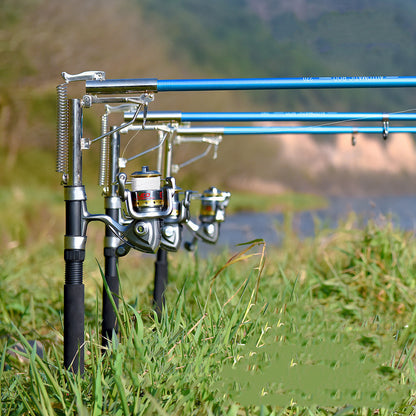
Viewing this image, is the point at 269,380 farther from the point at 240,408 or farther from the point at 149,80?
the point at 149,80

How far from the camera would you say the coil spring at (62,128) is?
188 centimetres

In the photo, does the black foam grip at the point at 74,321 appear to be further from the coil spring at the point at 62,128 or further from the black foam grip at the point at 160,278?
the black foam grip at the point at 160,278

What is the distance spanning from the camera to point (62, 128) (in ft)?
6.16

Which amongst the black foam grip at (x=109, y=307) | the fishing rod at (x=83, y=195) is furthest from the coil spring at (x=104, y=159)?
the fishing rod at (x=83, y=195)

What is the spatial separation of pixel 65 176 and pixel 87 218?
16 centimetres

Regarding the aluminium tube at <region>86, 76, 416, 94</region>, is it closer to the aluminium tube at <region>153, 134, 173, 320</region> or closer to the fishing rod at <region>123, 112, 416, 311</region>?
the fishing rod at <region>123, 112, 416, 311</region>

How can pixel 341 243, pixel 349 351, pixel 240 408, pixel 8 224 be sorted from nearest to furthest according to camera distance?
pixel 240 408
pixel 349 351
pixel 341 243
pixel 8 224

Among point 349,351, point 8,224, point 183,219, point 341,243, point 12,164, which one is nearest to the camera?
point 349,351

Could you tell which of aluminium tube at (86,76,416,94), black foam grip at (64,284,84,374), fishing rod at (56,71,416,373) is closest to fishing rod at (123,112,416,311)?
aluminium tube at (86,76,416,94)

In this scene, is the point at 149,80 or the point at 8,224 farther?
the point at 8,224

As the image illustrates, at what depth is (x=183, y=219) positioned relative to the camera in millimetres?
2387

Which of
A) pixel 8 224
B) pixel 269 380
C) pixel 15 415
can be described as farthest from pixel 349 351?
pixel 8 224

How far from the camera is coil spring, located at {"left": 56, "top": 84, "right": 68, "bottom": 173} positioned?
1877mm

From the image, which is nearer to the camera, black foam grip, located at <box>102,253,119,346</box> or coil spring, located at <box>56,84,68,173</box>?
coil spring, located at <box>56,84,68,173</box>
